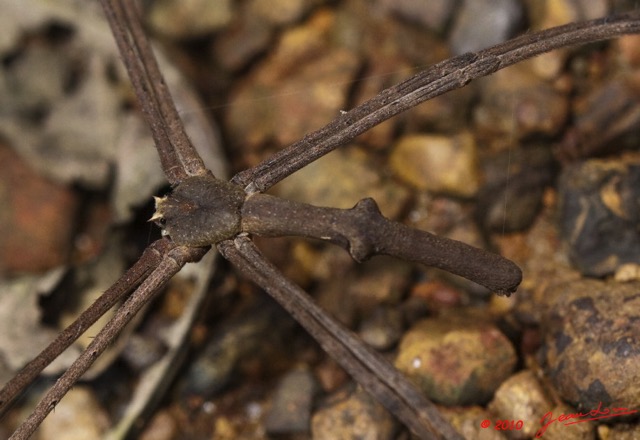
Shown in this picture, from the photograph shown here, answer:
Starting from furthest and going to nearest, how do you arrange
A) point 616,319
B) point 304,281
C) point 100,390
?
point 304,281, point 100,390, point 616,319

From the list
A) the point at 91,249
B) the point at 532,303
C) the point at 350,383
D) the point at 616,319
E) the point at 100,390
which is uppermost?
the point at 91,249

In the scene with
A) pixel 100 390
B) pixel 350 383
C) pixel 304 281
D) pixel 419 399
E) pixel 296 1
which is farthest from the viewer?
pixel 296 1

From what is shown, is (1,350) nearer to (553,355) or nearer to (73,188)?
(73,188)

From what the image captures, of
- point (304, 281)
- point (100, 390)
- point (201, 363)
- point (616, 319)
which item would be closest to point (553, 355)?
point (616, 319)

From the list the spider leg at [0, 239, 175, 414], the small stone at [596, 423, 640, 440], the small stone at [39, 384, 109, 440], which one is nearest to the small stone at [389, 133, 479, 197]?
the small stone at [596, 423, 640, 440]

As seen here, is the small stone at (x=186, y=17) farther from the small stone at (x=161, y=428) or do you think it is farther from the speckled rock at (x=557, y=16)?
the small stone at (x=161, y=428)

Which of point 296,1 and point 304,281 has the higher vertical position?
point 296,1

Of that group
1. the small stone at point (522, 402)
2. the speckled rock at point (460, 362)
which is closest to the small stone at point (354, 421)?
the speckled rock at point (460, 362)
